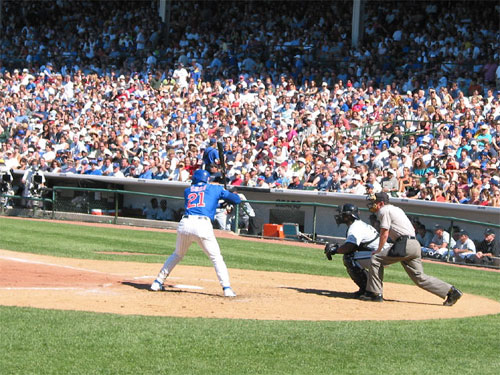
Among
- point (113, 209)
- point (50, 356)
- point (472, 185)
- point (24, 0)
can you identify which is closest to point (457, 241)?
point (472, 185)

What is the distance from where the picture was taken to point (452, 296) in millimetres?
10984

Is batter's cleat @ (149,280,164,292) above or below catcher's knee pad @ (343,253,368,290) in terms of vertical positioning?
below

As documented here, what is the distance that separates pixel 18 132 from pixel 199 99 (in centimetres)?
729

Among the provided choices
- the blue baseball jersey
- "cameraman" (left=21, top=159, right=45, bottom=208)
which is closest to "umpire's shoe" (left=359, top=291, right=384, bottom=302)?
the blue baseball jersey

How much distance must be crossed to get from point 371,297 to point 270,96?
16.6 meters

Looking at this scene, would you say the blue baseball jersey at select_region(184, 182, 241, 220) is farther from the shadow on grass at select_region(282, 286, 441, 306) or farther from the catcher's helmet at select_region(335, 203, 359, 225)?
the shadow on grass at select_region(282, 286, 441, 306)

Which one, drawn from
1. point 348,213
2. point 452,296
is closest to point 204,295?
point 348,213

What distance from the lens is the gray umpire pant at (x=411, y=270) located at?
35.6ft

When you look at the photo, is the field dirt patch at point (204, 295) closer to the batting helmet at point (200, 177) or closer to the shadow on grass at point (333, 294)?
the shadow on grass at point (333, 294)

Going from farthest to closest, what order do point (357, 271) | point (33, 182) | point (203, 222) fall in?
point (33, 182)
point (357, 271)
point (203, 222)

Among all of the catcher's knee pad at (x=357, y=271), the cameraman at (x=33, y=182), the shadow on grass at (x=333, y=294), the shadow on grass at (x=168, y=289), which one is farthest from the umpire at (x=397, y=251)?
the cameraman at (x=33, y=182)

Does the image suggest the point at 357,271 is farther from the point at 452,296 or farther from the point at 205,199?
the point at 205,199

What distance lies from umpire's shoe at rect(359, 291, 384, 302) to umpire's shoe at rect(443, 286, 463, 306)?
88 cm

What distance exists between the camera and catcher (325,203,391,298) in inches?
444
